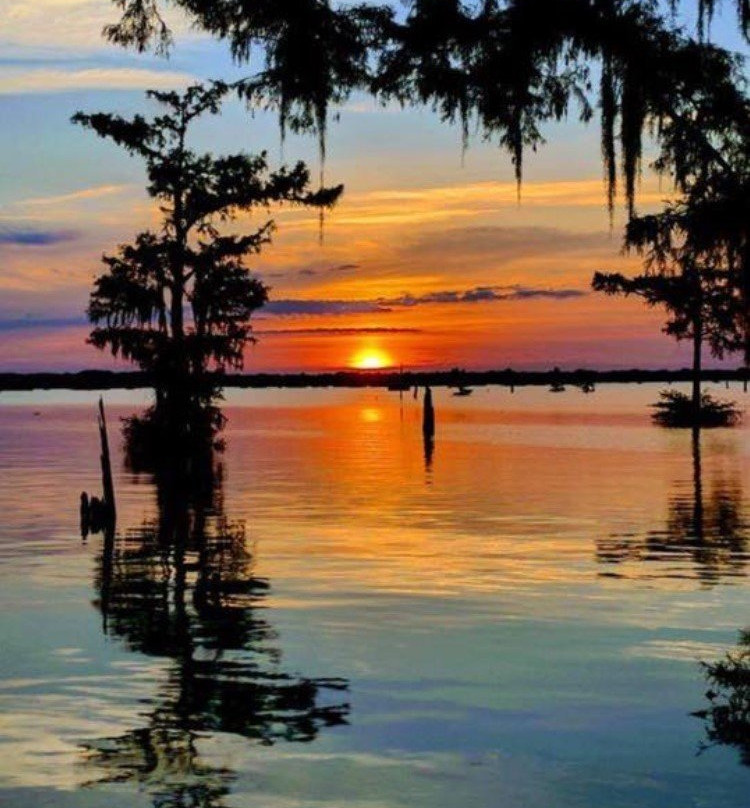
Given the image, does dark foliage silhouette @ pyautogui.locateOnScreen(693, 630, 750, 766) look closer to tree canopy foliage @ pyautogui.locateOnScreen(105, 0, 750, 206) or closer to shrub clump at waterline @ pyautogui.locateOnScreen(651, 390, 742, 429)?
tree canopy foliage @ pyautogui.locateOnScreen(105, 0, 750, 206)

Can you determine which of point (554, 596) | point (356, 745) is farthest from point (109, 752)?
point (554, 596)

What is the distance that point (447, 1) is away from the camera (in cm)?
926

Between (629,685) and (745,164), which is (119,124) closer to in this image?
(629,685)

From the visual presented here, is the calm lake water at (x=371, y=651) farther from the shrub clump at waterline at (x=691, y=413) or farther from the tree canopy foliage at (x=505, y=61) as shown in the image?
the shrub clump at waterline at (x=691, y=413)

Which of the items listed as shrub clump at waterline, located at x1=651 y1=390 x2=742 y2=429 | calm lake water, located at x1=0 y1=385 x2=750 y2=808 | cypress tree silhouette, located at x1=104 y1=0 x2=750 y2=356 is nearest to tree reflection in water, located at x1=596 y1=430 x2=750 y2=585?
calm lake water, located at x1=0 y1=385 x2=750 y2=808

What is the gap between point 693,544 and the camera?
33719mm

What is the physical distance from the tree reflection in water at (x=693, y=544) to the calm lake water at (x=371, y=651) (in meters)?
0.16

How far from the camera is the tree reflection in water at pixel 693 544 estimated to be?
2856 centimetres

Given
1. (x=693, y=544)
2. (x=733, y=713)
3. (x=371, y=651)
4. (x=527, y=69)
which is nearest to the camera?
(x=527, y=69)

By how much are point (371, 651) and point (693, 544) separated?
16079 mm

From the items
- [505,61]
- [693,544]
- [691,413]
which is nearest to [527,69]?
[505,61]

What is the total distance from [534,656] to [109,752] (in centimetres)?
716

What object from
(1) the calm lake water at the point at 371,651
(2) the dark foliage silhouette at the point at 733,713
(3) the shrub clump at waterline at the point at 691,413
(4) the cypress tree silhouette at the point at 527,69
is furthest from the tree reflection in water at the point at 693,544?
(3) the shrub clump at waterline at the point at 691,413

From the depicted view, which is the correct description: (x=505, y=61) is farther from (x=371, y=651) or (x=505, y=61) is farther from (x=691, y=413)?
(x=691, y=413)
